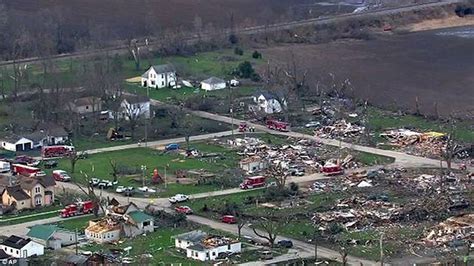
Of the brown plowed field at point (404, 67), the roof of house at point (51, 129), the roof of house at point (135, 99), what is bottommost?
the brown plowed field at point (404, 67)

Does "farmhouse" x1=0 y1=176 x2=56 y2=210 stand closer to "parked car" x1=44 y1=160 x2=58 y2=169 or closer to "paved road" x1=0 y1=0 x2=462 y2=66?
"parked car" x1=44 y1=160 x2=58 y2=169

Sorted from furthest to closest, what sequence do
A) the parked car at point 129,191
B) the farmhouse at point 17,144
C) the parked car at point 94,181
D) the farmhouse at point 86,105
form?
the farmhouse at point 86,105
the farmhouse at point 17,144
the parked car at point 94,181
the parked car at point 129,191

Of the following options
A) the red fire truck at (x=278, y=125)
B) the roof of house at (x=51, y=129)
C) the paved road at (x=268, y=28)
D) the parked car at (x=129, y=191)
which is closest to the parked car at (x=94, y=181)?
the parked car at (x=129, y=191)

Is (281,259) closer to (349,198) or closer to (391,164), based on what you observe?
(349,198)

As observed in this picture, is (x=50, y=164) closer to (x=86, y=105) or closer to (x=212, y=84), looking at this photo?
(x=86, y=105)

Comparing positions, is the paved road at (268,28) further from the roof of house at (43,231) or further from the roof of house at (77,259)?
the roof of house at (77,259)
